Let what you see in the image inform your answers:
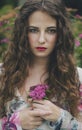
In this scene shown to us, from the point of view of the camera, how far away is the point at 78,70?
402cm

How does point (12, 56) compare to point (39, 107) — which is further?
point (12, 56)

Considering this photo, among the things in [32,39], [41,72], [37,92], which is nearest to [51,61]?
[41,72]

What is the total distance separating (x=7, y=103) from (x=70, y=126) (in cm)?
45

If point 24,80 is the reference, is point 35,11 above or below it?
above

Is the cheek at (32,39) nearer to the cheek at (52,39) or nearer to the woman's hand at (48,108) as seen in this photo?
the cheek at (52,39)

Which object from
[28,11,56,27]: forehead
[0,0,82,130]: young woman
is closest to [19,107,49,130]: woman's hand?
[0,0,82,130]: young woman

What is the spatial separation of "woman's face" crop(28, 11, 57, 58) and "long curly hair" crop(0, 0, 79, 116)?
0.12ft

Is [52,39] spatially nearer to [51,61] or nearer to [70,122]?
[51,61]

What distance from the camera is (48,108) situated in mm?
3641

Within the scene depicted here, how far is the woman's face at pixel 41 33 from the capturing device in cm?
377

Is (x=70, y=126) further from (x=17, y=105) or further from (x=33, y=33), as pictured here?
(x=33, y=33)

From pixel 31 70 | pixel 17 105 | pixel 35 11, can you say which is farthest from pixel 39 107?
pixel 35 11

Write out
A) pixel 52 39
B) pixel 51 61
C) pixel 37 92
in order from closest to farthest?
pixel 37 92 → pixel 52 39 → pixel 51 61

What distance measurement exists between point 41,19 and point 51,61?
Answer: 1.11ft
